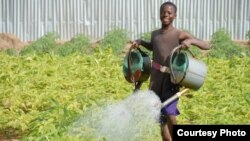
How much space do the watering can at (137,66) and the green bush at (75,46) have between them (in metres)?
7.16

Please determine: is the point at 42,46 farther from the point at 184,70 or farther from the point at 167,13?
the point at 184,70

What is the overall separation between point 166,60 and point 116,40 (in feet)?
26.3

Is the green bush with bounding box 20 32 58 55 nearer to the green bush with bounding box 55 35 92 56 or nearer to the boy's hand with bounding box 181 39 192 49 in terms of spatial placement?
the green bush with bounding box 55 35 92 56

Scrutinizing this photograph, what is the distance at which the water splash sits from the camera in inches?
275

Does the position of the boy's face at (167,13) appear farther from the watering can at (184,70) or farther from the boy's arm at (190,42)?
the watering can at (184,70)

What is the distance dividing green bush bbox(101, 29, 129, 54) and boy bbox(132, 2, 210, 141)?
7248mm

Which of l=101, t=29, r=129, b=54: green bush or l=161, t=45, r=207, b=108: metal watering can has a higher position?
l=161, t=45, r=207, b=108: metal watering can

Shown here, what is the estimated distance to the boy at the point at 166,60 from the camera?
22.2 feet

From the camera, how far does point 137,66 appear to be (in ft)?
23.5

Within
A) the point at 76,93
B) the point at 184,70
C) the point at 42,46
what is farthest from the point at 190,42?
the point at 42,46

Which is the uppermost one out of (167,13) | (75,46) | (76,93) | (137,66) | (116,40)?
(167,13)

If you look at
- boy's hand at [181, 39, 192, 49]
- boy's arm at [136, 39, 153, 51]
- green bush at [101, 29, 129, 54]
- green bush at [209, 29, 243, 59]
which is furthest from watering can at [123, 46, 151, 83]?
green bush at [101, 29, 129, 54]

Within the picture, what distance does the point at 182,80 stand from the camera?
262 inches

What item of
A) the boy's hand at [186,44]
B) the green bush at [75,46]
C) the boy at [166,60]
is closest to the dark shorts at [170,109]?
the boy at [166,60]
